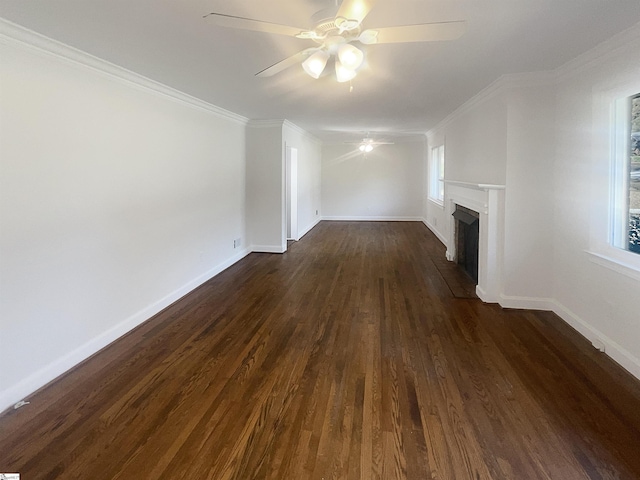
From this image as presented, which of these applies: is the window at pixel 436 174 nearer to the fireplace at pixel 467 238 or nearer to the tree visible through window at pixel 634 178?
the fireplace at pixel 467 238

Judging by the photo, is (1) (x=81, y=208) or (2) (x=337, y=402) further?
(1) (x=81, y=208)

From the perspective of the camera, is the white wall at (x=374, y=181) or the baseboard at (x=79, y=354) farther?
the white wall at (x=374, y=181)

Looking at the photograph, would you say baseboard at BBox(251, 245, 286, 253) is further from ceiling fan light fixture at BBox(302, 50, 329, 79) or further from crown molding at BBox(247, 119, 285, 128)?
ceiling fan light fixture at BBox(302, 50, 329, 79)

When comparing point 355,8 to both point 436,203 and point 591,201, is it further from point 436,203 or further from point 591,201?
point 436,203

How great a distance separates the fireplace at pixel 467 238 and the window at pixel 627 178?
5.48ft

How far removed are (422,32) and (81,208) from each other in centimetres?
258

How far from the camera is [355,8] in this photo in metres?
1.65

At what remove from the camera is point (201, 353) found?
288 cm

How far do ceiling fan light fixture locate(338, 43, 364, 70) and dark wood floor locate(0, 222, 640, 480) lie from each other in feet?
6.60

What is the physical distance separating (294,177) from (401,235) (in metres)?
2.73

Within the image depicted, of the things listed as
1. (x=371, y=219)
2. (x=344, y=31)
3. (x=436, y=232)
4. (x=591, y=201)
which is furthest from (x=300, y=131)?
(x=344, y=31)

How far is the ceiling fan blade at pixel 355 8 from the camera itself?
1606 millimetres

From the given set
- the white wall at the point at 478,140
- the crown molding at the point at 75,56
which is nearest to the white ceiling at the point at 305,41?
the crown molding at the point at 75,56

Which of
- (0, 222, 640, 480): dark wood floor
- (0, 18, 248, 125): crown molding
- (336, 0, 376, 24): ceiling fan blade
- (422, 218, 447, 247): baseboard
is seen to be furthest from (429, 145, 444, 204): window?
(336, 0, 376, 24): ceiling fan blade
